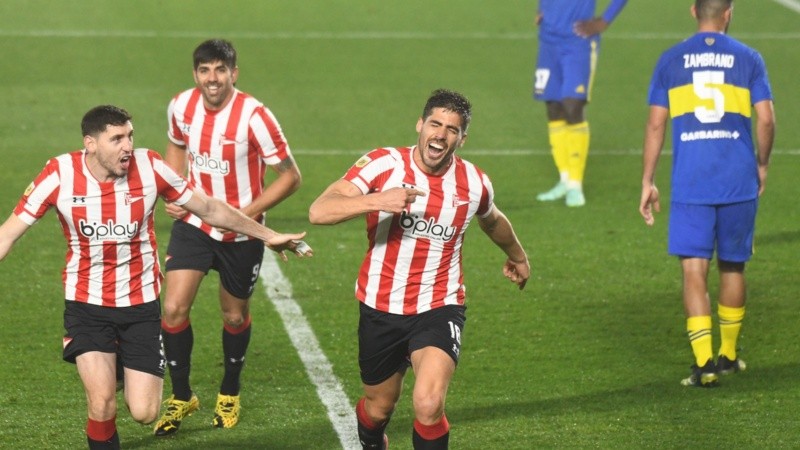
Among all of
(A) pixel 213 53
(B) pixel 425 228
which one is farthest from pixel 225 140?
(B) pixel 425 228

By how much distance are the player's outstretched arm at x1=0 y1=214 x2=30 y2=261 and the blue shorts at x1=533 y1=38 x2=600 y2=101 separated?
22.9ft

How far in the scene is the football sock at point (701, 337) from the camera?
816 cm

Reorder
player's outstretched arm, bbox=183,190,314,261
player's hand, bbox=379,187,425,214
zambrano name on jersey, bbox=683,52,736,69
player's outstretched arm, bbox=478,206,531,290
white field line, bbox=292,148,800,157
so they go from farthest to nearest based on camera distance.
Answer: white field line, bbox=292,148,800,157, zambrano name on jersey, bbox=683,52,736,69, player's outstretched arm, bbox=183,190,314,261, player's outstretched arm, bbox=478,206,531,290, player's hand, bbox=379,187,425,214

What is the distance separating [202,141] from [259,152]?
1.00 ft

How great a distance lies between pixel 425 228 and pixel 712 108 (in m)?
2.35

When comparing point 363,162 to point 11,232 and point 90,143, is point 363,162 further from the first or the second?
point 11,232

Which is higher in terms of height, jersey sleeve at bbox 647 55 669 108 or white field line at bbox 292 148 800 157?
jersey sleeve at bbox 647 55 669 108

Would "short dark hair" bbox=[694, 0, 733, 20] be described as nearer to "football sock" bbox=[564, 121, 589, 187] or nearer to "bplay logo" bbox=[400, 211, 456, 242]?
"bplay logo" bbox=[400, 211, 456, 242]

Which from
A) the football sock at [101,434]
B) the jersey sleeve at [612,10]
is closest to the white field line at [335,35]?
the jersey sleeve at [612,10]

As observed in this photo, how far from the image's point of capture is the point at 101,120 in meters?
6.48

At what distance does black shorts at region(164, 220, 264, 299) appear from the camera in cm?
769

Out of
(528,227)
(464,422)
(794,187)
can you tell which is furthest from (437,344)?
(794,187)

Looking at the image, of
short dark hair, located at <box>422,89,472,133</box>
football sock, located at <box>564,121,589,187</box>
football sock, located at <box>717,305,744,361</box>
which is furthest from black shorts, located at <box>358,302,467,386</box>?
football sock, located at <box>564,121,589,187</box>

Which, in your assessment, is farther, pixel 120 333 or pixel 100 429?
pixel 120 333
